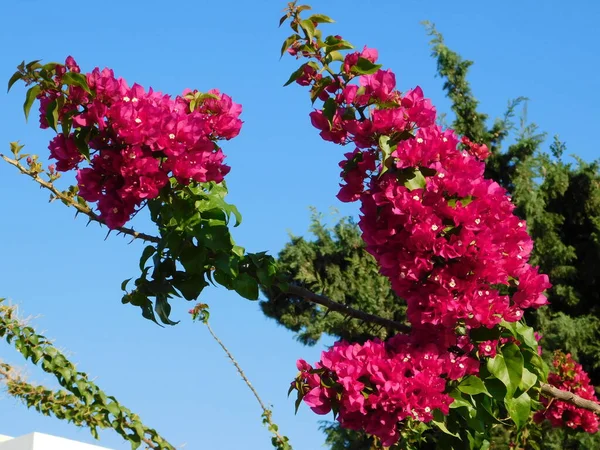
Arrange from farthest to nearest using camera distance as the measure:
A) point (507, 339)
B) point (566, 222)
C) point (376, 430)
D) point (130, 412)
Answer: point (566, 222) → point (130, 412) → point (507, 339) → point (376, 430)

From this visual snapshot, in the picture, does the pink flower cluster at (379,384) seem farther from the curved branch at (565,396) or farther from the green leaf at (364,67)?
the green leaf at (364,67)

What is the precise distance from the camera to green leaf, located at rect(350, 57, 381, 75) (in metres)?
2.57

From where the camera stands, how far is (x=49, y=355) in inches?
171

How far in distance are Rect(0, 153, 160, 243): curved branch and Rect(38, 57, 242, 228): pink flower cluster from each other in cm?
17

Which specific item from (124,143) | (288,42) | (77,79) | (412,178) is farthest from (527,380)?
(77,79)

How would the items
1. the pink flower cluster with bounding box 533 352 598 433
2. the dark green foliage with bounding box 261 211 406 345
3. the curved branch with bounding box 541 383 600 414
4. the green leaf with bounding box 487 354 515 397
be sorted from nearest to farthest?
the green leaf with bounding box 487 354 515 397, the curved branch with bounding box 541 383 600 414, the pink flower cluster with bounding box 533 352 598 433, the dark green foliage with bounding box 261 211 406 345

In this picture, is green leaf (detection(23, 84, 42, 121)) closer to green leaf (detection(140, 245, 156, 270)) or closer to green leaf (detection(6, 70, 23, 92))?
green leaf (detection(6, 70, 23, 92))

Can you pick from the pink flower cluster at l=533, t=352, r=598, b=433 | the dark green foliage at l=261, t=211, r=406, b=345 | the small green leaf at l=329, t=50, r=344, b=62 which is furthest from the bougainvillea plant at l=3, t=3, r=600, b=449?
the dark green foliage at l=261, t=211, r=406, b=345

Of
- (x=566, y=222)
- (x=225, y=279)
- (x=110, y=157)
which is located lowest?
(x=225, y=279)

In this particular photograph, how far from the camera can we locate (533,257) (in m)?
8.59

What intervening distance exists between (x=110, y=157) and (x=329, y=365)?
0.96 metres

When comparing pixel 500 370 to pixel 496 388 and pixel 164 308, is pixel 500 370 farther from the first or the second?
pixel 164 308

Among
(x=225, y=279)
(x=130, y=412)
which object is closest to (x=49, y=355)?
(x=130, y=412)

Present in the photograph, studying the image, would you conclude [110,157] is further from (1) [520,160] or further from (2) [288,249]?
(1) [520,160]
